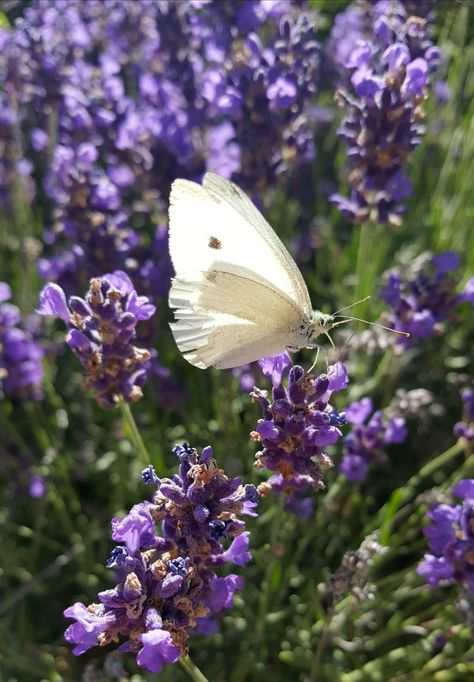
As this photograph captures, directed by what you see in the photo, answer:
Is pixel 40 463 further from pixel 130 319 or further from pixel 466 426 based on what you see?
pixel 466 426

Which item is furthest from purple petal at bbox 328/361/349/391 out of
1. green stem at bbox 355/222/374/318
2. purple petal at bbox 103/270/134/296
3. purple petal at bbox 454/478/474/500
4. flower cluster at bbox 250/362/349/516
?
green stem at bbox 355/222/374/318

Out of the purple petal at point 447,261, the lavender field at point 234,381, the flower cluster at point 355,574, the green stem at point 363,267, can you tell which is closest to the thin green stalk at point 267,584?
the lavender field at point 234,381

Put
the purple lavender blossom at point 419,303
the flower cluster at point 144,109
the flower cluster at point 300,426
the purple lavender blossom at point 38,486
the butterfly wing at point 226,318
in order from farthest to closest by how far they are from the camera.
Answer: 1. the purple lavender blossom at point 38,486
2. the flower cluster at point 144,109
3. the purple lavender blossom at point 419,303
4. the butterfly wing at point 226,318
5. the flower cluster at point 300,426

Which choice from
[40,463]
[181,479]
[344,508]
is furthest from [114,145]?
[181,479]

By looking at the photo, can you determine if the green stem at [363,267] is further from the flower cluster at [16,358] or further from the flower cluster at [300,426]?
the flower cluster at [16,358]

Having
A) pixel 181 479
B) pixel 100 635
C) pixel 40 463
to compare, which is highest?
pixel 40 463

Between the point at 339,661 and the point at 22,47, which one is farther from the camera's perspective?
the point at 22,47
